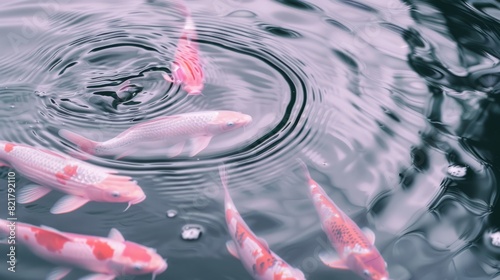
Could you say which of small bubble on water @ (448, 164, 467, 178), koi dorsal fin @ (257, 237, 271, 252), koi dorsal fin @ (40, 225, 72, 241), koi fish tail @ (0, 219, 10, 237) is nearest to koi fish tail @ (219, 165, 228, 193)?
koi dorsal fin @ (257, 237, 271, 252)

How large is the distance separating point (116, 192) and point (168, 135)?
48 cm

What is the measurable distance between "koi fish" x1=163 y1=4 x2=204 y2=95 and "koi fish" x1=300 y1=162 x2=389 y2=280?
1.19 m

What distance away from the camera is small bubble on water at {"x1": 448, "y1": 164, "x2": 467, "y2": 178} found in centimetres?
321

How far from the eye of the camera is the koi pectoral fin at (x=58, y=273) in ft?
8.75

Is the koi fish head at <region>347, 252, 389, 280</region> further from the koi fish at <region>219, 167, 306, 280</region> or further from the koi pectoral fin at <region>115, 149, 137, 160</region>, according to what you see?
the koi pectoral fin at <region>115, 149, 137, 160</region>

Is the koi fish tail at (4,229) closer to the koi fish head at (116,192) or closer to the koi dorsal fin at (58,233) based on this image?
the koi dorsal fin at (58,233)

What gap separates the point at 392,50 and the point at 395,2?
2.30ft

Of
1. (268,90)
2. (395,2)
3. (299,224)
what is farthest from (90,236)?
(395,2)

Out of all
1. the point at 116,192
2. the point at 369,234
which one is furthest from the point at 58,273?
the point at 369,234

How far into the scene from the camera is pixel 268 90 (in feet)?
12.3

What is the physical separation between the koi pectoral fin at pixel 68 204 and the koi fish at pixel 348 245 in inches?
48.8

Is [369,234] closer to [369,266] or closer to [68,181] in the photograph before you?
[369,266]

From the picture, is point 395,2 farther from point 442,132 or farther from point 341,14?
point 442,132

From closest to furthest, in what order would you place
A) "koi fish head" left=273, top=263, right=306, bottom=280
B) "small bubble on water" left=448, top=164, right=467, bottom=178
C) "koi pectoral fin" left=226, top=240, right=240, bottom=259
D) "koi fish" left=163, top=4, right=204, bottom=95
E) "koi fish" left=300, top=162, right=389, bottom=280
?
"koi fish head" left=273, top=263, right=306, bottom=280 → "koi fish" left=300, top=162, right=389, bottom=280 → "koi pectoral fin" left=226, top=240, right=240, bottom=259 → "small bubble on water" left=448, top=164, right=467, bottom=178 → "koi fish" left=163, top=4, right=204, bottom=95
